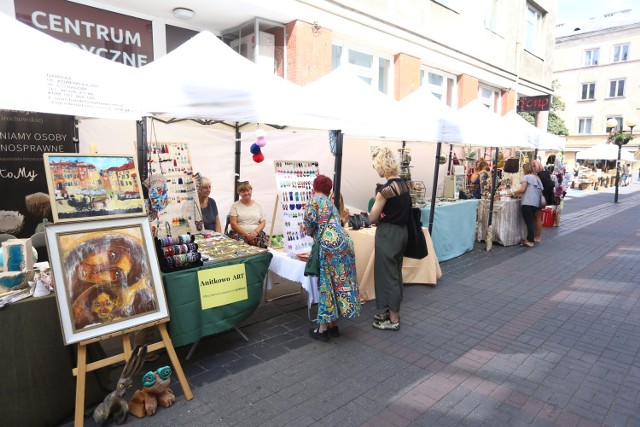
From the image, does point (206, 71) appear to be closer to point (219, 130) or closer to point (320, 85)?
point (320, 85)

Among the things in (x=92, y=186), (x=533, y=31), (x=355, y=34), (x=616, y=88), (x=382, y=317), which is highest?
(x=616, y=88)

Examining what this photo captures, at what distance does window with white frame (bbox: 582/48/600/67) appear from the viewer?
36.1m

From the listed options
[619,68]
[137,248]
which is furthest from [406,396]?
[619,68]

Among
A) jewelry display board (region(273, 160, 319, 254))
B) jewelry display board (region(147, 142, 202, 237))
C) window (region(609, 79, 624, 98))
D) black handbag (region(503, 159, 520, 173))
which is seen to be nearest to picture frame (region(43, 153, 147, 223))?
jewelry display board (region(147, 142, 202, 237))

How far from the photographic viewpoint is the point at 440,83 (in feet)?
41.7

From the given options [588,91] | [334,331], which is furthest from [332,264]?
[588,91]

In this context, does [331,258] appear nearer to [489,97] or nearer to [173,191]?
[173,191]

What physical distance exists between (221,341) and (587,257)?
7.18 m

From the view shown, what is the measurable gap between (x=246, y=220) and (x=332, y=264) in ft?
6.07

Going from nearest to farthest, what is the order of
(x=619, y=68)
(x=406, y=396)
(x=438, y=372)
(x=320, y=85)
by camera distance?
(x=406, y=396)
(x=438, y=372)
(x=320, y=85)
(x=619, y=68)

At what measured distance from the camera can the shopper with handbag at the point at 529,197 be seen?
827cm

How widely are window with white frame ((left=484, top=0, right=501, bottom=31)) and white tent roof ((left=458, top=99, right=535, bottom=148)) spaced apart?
24.5ft

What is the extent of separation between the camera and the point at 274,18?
306 inches

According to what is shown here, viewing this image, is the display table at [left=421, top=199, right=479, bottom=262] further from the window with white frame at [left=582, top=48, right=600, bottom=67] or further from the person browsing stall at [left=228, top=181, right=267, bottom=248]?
the window with white frame at [left=582, top=48, right=600, bottom=67]
